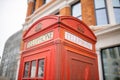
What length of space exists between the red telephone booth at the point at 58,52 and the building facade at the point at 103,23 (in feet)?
9.85

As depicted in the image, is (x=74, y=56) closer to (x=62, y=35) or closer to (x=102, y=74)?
(x=62, y=35)

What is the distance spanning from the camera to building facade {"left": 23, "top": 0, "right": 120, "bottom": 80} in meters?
5.67

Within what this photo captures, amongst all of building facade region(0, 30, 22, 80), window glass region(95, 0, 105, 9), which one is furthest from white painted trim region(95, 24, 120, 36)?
building facade region(0, 30, 22, 80)

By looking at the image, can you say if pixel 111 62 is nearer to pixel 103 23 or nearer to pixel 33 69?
pixel 103 23

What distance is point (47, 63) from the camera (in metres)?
2.27

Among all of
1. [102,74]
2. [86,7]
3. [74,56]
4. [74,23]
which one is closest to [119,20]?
[86,7]

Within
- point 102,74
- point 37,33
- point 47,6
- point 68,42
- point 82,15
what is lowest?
point 102,74

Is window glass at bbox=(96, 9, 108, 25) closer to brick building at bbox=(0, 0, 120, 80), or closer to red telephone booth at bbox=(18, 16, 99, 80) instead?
brick building at bbox=(0, 0, 120, 80)

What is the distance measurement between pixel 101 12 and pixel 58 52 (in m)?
5.70

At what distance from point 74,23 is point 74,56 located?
0.76 meters

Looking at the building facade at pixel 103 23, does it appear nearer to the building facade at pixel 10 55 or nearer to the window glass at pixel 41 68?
the window glass at pixel 41 68

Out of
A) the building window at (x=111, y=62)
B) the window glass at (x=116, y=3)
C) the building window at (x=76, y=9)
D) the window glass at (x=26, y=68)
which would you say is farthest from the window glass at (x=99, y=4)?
the window glass at (x=26, y=68)

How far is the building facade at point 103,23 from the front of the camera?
5672mm

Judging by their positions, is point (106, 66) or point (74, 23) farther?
point (106, 66)
